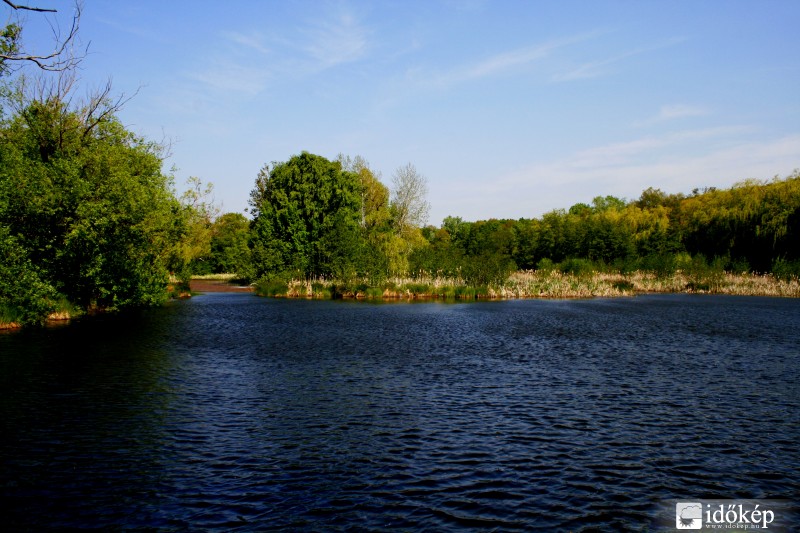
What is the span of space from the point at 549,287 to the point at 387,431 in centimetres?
4775

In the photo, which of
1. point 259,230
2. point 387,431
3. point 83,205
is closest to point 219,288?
point 259,230

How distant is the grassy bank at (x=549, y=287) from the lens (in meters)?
54.4

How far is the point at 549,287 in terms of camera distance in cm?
5775

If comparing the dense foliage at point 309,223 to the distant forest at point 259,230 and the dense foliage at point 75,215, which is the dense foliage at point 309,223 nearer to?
the distant forest at point 259,230

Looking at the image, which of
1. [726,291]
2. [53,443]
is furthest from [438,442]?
[726,291]

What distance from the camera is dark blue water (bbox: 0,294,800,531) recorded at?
350 inches

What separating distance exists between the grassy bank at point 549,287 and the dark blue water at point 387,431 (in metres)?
27.9

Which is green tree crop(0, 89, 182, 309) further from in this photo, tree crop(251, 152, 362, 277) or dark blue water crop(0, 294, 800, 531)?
tree crop(251, 152, 362, 277)

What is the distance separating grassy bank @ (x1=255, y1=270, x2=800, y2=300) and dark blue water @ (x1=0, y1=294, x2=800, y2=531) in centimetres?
2788

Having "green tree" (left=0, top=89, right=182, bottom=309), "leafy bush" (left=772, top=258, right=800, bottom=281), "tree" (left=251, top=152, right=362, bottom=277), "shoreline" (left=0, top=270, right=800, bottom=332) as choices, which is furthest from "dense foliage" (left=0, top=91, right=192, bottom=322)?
"leafy bush" (left=772, top=258, right=800, bottom=281)

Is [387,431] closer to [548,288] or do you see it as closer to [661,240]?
[548,288]

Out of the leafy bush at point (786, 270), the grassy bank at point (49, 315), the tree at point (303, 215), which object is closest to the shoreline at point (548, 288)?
the leafy bush at point (786, 270)

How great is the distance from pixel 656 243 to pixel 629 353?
76.9m

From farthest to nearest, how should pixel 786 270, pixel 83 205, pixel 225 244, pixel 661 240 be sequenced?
1. pixel 225 244
2. pixel 661 240
3. pixel 786 270
4. pixel 83 205
